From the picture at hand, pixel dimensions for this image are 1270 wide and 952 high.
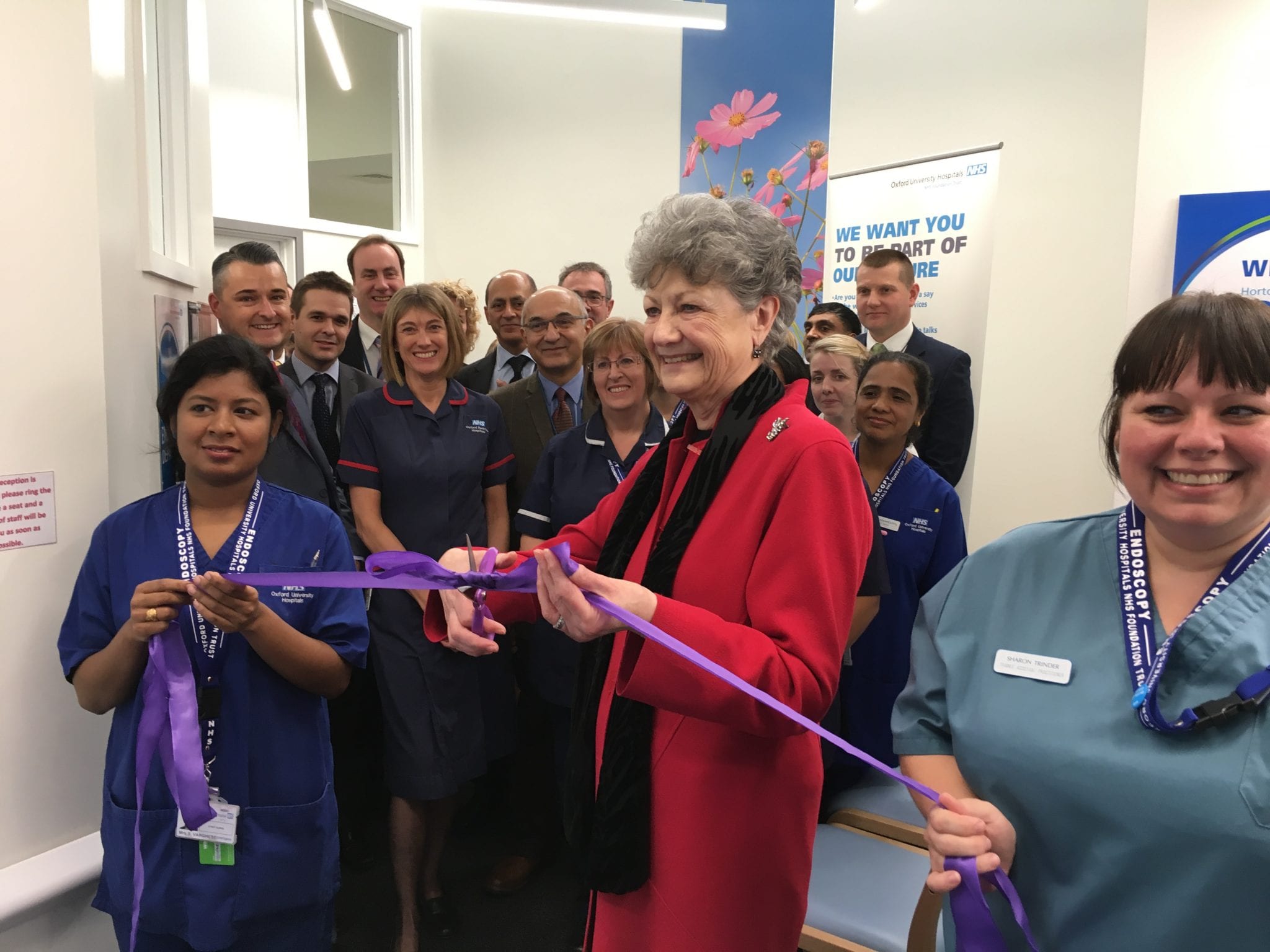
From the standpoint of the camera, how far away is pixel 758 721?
1.18 meters

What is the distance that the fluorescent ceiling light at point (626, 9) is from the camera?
21.3ft

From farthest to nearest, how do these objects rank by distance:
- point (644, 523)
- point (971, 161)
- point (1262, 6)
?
point (971, 161), point (1262, 6), point (644, 523)

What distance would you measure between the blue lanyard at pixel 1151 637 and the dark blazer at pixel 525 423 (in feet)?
7.02

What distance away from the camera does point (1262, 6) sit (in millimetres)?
3705

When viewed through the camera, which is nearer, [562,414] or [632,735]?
[632,735]

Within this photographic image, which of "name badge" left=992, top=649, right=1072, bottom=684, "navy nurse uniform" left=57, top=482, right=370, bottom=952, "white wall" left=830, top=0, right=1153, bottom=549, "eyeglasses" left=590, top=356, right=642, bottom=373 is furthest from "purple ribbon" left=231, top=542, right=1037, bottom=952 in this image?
"white wall" left=830, top=0, right=1153, bottom=549

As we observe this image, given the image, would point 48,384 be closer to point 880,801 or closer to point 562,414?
point 562,414

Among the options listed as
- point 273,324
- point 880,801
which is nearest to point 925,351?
point 880,801

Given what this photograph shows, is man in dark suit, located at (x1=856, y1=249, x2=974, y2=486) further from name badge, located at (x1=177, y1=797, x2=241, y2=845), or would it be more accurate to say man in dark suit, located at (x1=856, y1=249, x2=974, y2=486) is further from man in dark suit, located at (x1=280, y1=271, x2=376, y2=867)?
name badge, located at (x1=177, y1=797, x2=241, y2=845)

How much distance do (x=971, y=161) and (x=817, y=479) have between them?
4.48 meters

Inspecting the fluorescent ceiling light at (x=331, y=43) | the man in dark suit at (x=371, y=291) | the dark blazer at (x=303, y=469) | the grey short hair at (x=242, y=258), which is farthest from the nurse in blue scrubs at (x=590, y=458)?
the fluorescent ceiling light at (x=331, y=43)

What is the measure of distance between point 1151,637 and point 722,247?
0.80 m

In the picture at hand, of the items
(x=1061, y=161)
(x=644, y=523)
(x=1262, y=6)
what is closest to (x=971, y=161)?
(x=1061, y=161)

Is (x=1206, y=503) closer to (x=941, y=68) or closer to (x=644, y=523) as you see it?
(x=644, y=523)
